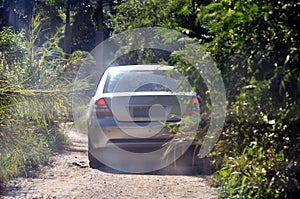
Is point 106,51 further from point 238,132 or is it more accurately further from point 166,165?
point 238,132

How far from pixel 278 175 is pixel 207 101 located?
2.48ft

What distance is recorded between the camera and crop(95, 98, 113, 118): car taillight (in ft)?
25.3

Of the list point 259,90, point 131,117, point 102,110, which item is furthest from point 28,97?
point 259,90

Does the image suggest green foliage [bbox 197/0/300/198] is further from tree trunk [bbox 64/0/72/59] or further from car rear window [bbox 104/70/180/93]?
tree trunk [bbox 64/0/72/59]

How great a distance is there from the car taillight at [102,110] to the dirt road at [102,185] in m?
0.79

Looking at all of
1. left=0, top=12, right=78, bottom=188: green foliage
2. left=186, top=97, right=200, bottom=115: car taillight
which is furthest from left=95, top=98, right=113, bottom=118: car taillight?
left=186, top=97, right=200, bottom=115: car taillight

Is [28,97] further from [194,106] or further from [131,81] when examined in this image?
[194,106]

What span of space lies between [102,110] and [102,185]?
1.41 m

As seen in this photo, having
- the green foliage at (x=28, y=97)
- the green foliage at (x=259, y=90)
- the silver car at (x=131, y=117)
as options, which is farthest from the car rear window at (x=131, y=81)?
the green foliage at (x=259, y=90)

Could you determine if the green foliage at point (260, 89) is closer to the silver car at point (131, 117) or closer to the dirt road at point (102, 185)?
the dirt road at point (102, 185)

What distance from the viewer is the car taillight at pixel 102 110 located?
7.72 m

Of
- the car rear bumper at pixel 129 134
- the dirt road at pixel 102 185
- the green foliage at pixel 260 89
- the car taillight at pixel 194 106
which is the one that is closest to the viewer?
the green foliage at pixel 260 89

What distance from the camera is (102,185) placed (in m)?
6.65

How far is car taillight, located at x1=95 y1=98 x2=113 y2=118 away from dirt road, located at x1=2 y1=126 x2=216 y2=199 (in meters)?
0.79
